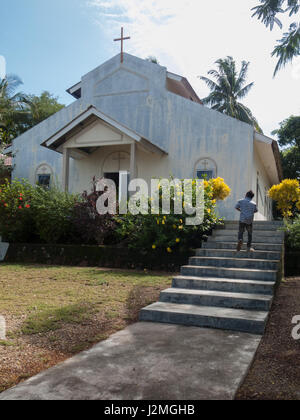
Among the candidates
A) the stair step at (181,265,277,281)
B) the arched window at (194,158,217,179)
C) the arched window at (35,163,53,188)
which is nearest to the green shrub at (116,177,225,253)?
the stair step at (181,265,277,281)

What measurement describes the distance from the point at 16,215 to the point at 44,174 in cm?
491

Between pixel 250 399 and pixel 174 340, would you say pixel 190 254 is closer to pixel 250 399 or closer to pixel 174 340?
pixel 174 340

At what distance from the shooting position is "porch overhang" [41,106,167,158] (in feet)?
43.7

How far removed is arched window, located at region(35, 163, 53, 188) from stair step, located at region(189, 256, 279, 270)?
34.9 ft

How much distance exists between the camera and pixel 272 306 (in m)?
5.98

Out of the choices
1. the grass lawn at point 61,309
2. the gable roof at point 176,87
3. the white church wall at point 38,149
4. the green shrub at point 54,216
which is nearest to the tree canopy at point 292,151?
the gable roof at point 176,87

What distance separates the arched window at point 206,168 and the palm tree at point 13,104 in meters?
21.1

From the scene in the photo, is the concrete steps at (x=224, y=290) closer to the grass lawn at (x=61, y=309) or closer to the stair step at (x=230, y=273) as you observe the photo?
the stair step at (x=230, y=273)

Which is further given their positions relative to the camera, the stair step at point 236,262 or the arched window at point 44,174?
the arched window at point 44,174

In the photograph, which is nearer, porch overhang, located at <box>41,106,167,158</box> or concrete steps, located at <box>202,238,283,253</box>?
concrete steps, located at <box>202,238,283,253</box>

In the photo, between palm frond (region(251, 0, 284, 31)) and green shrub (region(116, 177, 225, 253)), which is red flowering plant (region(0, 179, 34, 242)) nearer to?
green shrub (region(116, 177, 225, 253))

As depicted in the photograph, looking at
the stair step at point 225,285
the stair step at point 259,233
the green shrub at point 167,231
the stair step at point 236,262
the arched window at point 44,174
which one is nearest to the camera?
the stair step at point 225,285

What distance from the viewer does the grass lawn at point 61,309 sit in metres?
4.03

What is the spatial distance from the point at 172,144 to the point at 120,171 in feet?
8.27
